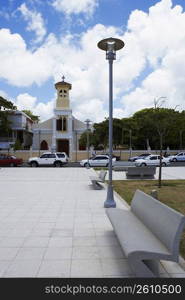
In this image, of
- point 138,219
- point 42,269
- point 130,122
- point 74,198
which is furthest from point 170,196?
point 130,122

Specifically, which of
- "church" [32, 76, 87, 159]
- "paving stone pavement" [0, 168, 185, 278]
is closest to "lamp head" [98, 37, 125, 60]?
"paving stone pavement" [0, 168, 185, 278]

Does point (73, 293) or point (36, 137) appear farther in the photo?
point (36, 137)

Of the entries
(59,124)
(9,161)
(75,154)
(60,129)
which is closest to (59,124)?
(59,124)

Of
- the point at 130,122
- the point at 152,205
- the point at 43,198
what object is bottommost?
the point at 43,198

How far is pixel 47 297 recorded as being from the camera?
144 inches

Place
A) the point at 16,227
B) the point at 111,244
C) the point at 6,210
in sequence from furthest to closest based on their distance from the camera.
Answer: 1. the point at 6,210
2. the point at 16,227
3. the point at 111,244

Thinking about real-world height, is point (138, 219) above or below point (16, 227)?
above

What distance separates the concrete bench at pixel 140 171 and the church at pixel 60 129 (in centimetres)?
3209

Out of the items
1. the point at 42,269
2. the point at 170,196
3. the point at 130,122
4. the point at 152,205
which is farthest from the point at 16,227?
the point at 130,122

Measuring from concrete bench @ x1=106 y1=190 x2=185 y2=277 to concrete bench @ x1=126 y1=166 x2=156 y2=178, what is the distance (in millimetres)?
12719

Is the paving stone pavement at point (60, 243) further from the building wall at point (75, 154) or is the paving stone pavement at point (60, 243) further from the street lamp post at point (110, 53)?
the building wall at point (75, 154)

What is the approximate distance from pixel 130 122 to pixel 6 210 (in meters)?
46.0

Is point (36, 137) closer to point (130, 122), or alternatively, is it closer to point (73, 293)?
point (130, 122)

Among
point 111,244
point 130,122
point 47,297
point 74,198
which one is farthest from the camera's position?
point 130,122
